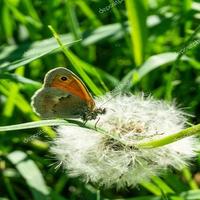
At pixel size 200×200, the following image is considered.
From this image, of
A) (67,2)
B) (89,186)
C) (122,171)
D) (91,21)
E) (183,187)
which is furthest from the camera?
(91,21)

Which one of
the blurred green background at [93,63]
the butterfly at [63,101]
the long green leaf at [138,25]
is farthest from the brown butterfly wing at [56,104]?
the long green leaf at [138,25]

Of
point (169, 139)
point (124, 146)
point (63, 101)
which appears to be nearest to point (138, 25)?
point (63, 101)

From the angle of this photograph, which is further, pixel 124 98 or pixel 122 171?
pixel 124 98

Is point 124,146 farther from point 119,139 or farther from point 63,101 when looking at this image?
point 63,101

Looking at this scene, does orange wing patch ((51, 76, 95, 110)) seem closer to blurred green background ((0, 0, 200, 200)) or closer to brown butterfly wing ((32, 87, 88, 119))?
brown butterfly wing ((32, 87, 88, 119))

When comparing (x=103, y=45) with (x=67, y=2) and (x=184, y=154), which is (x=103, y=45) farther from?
(x=184, y=154)

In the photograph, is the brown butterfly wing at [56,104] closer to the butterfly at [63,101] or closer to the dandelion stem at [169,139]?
the butterfly at [63,101]

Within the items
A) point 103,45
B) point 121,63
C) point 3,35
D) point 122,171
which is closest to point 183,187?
point 122,171
